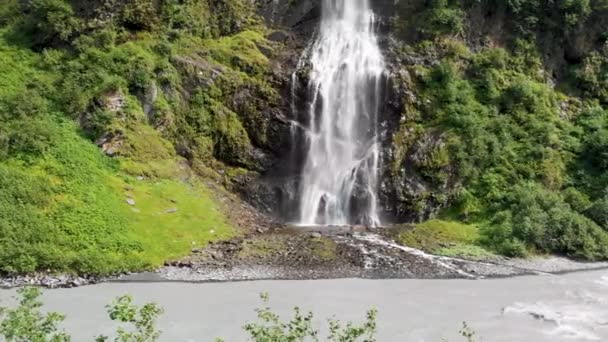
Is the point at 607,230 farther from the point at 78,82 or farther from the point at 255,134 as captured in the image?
the point at 78,82

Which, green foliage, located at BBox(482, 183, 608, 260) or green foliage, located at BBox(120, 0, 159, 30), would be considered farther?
green foliage, located at BBox(120, 0, 159, 30)

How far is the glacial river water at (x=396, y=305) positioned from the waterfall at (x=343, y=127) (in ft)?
26.8

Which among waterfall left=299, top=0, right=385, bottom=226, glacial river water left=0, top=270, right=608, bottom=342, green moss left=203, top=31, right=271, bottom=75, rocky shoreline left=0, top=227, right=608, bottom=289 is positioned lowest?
glacial river water left=0, top=270, right=608, bottom=342

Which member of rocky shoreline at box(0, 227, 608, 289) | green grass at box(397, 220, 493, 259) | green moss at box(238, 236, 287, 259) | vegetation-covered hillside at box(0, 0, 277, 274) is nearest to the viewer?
rocky shoreline at box(0, 227, 608, 289)

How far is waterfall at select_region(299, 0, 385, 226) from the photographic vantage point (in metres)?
26.3

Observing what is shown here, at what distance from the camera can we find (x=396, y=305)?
1598 centimetres

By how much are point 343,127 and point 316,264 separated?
10660 millimetres

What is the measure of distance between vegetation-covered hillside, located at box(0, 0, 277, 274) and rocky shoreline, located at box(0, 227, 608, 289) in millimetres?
747

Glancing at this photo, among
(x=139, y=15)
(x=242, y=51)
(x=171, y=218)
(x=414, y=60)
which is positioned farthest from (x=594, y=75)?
(x=139, y=15)

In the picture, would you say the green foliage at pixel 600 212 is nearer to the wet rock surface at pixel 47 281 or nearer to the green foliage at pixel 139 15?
the wet rock surface at pixel 47 281

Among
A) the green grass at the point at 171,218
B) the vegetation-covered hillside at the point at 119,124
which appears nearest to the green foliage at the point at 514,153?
the green grass at the point at 171,218

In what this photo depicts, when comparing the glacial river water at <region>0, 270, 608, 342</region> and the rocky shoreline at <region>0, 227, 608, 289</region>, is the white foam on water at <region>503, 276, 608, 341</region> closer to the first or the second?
→ the glacial river water at <region>0, 270, 608, 342</region>

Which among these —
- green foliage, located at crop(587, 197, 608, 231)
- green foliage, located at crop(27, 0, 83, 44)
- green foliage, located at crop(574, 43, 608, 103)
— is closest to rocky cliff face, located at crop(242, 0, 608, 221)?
green foliage, located at crop(574, 43, 608, 103)

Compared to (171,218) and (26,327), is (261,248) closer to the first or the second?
(171,218)
